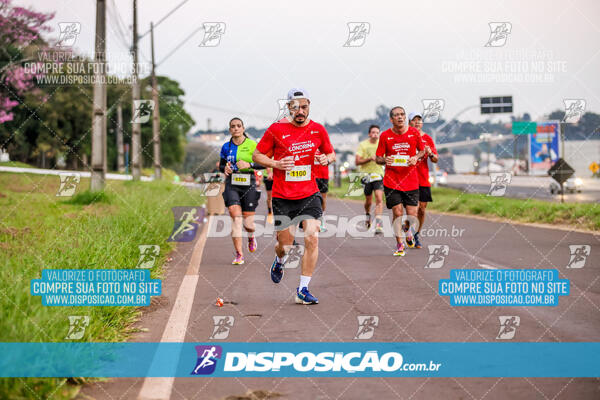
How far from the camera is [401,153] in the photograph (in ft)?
38.8

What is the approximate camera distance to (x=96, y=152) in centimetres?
1895

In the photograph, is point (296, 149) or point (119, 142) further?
point (119, 142)

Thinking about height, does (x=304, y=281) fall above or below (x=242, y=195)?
below

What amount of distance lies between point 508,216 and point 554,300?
45.4ft

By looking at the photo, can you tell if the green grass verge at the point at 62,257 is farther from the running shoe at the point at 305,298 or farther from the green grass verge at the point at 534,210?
the green grass verge at the point at 534,210

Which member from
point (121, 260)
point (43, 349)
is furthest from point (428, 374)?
point (121, 260)

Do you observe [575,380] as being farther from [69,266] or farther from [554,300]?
[69,266]
